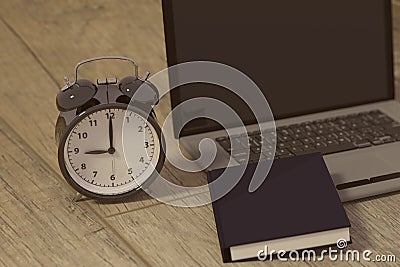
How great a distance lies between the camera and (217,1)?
1248 millimetres

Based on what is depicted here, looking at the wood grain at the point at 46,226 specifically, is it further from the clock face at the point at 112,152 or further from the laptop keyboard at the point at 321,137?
the laptop keyboard at the point at 321,137

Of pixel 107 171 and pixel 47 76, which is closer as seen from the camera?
pixel 107 171

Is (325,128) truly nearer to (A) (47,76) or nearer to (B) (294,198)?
(B) (294,198)

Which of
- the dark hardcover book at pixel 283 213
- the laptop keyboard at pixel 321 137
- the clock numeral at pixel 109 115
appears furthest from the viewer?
the laptop keyboard at pixel 321 137

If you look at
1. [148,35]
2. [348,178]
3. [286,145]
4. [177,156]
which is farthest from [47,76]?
[348,178]

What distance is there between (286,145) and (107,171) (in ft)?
0.87

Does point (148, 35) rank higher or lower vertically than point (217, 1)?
lower

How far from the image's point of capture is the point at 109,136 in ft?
3.60

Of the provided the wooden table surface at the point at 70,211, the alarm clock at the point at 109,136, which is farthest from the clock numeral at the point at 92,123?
the wooden table surface at the point at 70,211

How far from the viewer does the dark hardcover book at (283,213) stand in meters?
0.98

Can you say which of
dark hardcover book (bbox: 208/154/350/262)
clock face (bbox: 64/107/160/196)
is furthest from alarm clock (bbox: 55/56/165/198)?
dark hardcover book (bbox: 208/154/350/262)

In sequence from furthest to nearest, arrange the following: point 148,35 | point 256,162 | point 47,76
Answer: point 148,35
point 47,76
point 256,162

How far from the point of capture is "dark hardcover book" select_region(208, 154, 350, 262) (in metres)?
0.98

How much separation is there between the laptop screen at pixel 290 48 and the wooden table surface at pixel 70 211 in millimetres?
149
